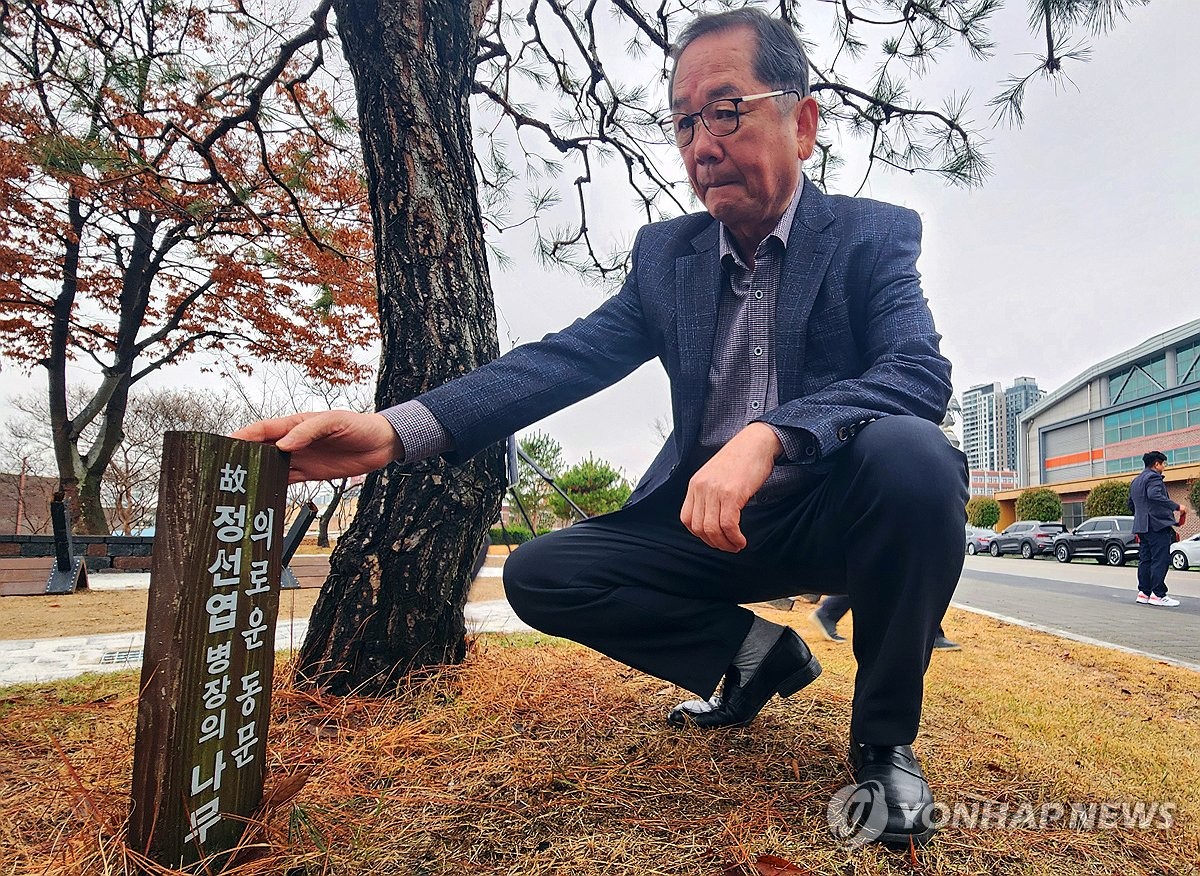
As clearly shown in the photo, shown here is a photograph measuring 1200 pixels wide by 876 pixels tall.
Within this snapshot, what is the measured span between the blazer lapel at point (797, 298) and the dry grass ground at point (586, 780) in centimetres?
75

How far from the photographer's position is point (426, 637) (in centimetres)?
181

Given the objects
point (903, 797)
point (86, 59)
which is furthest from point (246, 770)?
point (86, 59)

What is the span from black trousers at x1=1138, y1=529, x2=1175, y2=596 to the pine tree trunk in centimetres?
699

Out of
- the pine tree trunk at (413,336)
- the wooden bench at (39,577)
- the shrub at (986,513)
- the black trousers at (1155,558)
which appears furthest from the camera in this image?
the shrub at (986,513)

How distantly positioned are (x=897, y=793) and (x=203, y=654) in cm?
106

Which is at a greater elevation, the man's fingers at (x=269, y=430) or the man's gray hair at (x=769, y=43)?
the man's gray hair at (x=769, y=43)

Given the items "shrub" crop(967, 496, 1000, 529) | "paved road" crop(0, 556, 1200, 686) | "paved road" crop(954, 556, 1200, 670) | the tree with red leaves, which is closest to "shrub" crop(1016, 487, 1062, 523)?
"shrub" crop(967, 496, 1000, 529)

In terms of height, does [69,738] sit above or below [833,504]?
below

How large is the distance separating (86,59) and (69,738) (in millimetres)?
3076

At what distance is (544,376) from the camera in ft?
4.49

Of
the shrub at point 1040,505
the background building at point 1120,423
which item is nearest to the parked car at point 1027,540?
the background building at point 1120,423

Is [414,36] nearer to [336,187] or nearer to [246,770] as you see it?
[246,770]

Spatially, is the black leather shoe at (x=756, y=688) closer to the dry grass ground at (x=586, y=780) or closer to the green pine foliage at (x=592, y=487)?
the dry grass ground at (x=586, y=780)

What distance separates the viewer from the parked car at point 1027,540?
18609mm
